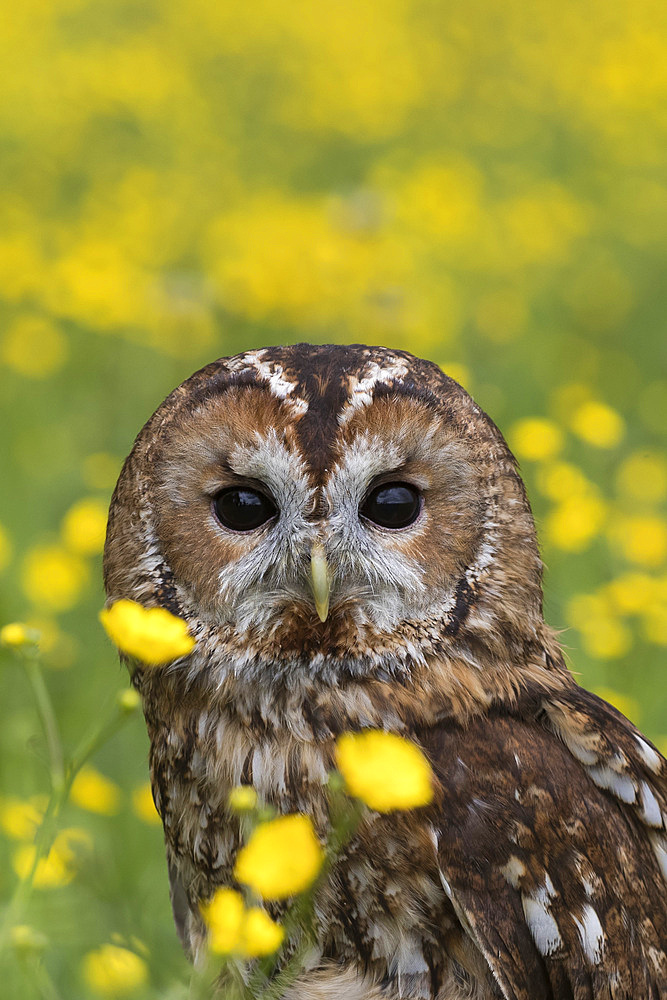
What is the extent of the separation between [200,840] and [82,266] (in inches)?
110

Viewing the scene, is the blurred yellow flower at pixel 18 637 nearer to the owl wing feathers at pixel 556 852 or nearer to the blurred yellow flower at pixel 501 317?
the owl wing feathers at pixel 556 852

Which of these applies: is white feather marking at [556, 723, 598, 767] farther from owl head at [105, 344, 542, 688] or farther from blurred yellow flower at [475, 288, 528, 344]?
blurred yellow flower at [475, 288, 528, 344]

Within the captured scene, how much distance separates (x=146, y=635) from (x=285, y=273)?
122 inches

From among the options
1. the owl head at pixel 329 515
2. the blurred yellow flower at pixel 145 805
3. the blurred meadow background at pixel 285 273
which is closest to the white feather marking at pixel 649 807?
the owl head at pixel 329 515

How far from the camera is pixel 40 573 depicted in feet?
9.73

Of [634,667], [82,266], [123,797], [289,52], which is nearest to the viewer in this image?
[123,797]

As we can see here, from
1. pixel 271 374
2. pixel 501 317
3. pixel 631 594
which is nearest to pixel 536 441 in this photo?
pixel 631 594

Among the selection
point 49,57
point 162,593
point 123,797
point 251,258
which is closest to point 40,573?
point 123,797

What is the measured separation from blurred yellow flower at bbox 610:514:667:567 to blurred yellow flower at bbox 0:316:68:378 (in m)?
2.27

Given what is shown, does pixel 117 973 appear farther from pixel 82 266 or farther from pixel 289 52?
pixel 289 52

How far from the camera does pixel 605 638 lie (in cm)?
295

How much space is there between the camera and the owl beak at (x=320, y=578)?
1.78 metres

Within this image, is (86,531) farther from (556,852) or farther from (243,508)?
(556,852)

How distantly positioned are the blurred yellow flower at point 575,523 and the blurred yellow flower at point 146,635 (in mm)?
1705
